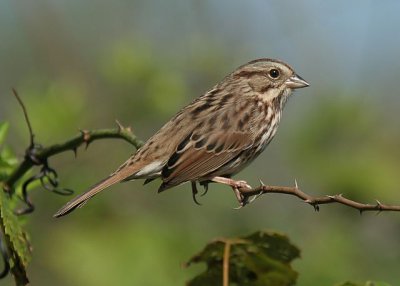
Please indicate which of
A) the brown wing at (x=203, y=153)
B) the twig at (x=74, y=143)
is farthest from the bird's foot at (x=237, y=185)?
the twig at (x=74, y=143)

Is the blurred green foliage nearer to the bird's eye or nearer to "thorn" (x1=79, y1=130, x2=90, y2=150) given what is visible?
"thorn" (x1=79, y1=130, x2=90, y2=150)

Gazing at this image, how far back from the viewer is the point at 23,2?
6.70 metres

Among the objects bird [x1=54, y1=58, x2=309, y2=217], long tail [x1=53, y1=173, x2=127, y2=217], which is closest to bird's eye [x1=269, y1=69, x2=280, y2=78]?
bird [x1=54, y1=58, x2=309, y2=217]

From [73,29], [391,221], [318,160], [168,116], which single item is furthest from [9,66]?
[391,221]

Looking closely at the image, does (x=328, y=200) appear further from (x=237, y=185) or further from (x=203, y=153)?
(x=203, y=153)

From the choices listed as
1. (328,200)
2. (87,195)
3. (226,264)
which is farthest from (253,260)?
(87,195)

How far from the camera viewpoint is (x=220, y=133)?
4684 mm

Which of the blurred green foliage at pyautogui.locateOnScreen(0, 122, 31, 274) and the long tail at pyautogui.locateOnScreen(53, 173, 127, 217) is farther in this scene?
the long tail at pyautogui.locateOnScreen(53, 173, 127, 217)

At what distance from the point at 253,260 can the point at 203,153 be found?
1876mm

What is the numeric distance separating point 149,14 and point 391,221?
2472 millimetres

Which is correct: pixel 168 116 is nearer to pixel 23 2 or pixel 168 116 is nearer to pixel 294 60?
pixel 294 60

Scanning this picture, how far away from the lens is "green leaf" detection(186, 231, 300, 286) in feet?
8.70

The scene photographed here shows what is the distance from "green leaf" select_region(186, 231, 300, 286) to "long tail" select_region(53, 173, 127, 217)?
87 centimetres

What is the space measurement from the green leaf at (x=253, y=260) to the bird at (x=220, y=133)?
3.83 feet
